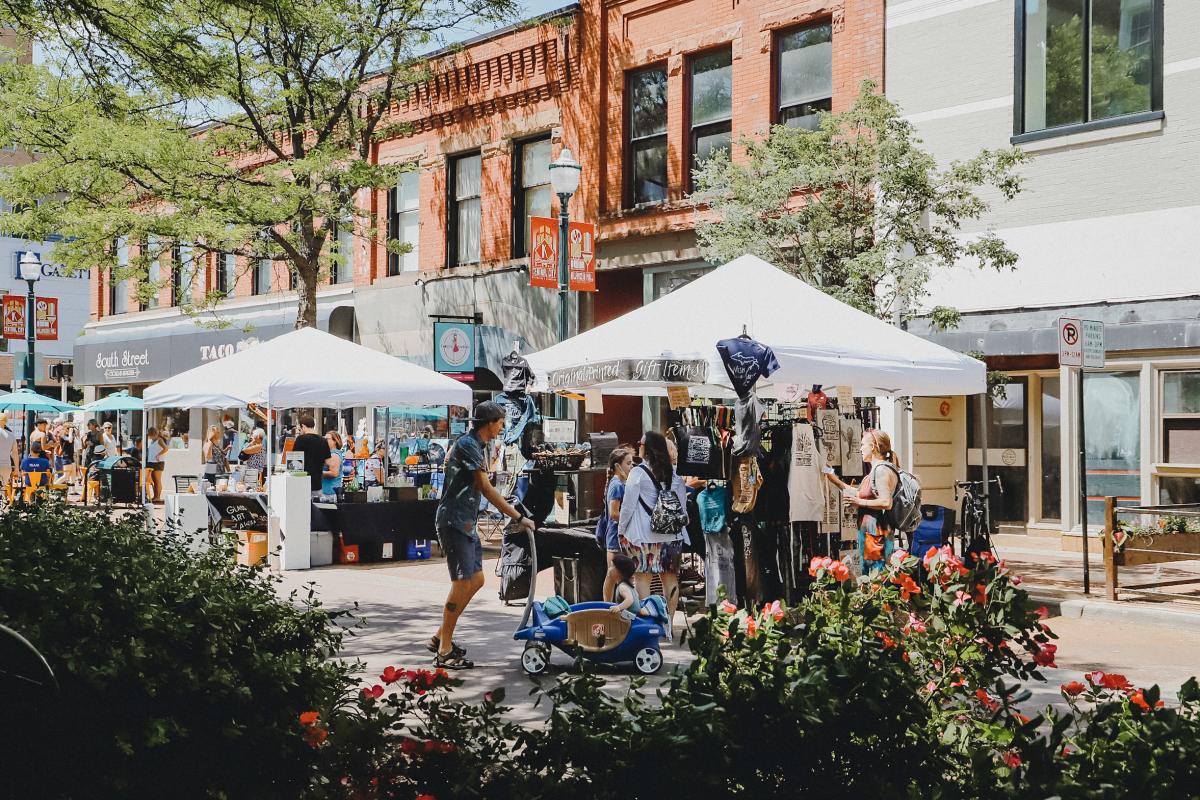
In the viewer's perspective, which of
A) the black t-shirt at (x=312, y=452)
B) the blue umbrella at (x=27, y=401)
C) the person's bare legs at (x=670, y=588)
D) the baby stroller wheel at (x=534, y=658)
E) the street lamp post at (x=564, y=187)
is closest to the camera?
the baby stroller wheel at (x=534, y=658)

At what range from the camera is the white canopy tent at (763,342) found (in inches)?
400

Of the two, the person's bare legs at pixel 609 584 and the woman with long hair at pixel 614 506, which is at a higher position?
the woman with long hair at pixel 614 506

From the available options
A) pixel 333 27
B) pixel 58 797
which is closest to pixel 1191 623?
pixel 58 797

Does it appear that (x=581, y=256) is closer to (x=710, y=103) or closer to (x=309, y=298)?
(x=710, y=103)

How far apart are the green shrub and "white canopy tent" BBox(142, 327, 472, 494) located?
1122 cm

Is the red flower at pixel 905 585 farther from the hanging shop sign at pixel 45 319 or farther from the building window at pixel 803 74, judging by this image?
the hanging shop sign at pixel 45 319

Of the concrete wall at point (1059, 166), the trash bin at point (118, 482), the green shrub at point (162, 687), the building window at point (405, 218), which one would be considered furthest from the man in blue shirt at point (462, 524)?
the building window at point (405, 218)

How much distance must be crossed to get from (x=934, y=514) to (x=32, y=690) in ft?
30.7

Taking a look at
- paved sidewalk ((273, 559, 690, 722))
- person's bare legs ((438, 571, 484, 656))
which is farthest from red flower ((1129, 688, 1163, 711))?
person's bare legs ((438, 571, 484, 656))

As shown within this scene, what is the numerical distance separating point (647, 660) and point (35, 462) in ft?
63.1

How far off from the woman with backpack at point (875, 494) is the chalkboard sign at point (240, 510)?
841cm

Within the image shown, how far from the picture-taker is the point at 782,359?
32.9 ft

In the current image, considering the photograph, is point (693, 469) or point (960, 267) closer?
point (693, 469)

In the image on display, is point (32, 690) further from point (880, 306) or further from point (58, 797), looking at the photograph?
point (880, 306)
